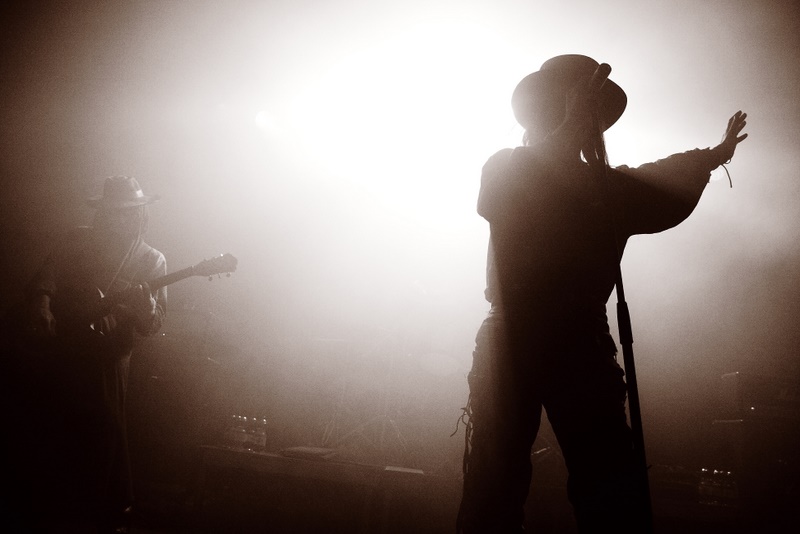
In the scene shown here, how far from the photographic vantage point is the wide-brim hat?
1604 mm

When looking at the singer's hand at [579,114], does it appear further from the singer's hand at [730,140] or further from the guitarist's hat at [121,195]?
the guitarist's hat at [121,195]

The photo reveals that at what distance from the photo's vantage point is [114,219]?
129 inches

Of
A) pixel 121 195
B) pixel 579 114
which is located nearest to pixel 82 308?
pixel 121 195

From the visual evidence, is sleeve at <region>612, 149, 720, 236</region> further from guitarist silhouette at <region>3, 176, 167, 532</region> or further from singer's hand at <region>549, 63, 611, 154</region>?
guitarist silhouette at <region>3, 176, 167, 532</region>

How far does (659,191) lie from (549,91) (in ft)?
1.66

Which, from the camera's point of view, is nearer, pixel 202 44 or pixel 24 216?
pixel 202 44

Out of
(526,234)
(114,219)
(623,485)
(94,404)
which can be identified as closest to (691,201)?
(526,234)

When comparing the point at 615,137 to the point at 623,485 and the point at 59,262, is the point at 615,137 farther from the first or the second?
the point at 59,262

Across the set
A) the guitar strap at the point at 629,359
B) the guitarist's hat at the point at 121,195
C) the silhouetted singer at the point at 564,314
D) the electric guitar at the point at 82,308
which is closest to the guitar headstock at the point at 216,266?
the guitarist's hat at the point at 121,195

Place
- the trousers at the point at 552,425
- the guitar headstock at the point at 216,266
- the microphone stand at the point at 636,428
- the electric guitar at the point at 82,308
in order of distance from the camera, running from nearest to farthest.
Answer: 1. the microphone stand at the point at 636,428
2. the trousers at the point at 552,425
3. the electric guitar at the point at 82,308
4. the guitar headstock at the point at 216,266

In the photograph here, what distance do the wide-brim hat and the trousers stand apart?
0.73 m

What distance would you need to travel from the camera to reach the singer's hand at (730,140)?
157cm

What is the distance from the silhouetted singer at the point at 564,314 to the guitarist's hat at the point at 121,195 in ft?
9.43

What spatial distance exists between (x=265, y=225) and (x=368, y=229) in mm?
1447
